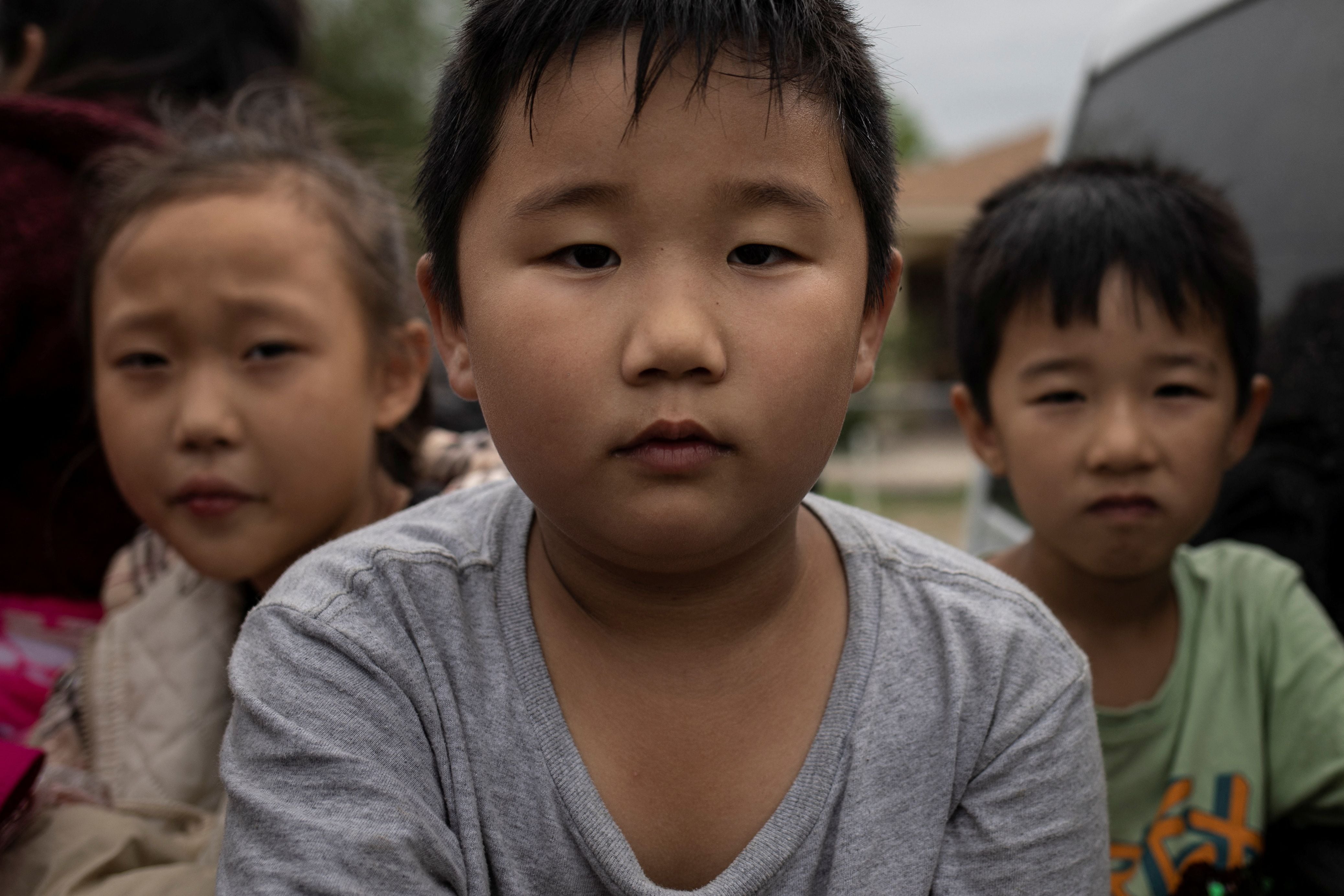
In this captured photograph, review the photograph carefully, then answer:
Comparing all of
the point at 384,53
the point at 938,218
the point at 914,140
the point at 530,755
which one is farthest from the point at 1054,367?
the point at 914,140

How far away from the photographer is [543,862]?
139 centimetres

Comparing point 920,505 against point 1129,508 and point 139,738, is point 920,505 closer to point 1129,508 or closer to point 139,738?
point 1129,508

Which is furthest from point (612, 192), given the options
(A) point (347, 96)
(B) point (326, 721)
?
(A) point (347, 96)

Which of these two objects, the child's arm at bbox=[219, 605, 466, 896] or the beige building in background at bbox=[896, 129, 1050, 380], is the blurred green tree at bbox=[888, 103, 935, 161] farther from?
the child's arm at bbox=[219, 605, 466, 896]

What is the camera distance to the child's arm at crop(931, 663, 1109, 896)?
1423 millimetres

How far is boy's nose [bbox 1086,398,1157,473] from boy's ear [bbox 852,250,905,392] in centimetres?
58

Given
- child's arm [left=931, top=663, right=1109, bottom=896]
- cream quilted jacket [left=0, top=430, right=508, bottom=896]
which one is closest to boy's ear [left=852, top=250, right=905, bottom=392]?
child's arm [left=931, top=663, right=1109, bottom=896]

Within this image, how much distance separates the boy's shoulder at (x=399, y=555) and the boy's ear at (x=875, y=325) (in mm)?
537

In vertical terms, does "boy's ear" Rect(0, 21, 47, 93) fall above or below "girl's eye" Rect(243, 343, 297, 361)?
above

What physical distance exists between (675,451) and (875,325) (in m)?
0.50

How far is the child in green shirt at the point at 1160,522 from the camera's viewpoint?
6.56 feet

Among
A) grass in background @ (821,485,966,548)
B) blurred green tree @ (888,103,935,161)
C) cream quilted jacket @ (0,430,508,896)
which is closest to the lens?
cream quilted jacket @ (0,430,508,896)

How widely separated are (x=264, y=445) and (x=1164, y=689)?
167cm

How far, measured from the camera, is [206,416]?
6.55 ft
